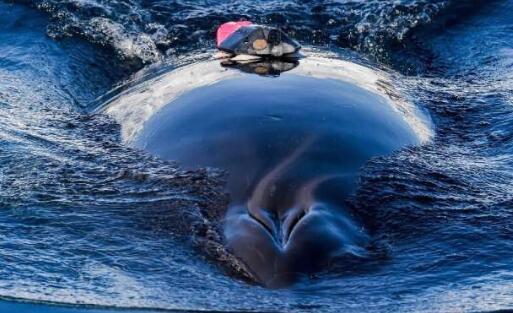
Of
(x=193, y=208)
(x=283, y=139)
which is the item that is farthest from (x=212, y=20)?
(x=193, y=208)

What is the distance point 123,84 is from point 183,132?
3486mm

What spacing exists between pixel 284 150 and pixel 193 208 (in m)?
0.67

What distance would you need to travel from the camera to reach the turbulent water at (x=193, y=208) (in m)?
4.52

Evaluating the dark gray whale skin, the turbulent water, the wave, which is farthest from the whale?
the wave

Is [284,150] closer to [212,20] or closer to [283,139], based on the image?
[283,139]

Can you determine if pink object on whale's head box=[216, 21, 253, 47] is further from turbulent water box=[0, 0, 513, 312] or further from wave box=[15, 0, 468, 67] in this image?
wave box=[15, 0, 468, 67]

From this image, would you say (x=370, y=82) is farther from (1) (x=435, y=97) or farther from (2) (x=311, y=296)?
(2) (x=311, y=296)

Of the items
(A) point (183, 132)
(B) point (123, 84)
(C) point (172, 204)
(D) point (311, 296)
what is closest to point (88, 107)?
(B) point (123, 84)

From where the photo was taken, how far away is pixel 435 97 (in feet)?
29.3

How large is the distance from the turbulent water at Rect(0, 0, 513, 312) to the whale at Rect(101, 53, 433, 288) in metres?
0.11

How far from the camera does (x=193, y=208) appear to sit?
5566mm

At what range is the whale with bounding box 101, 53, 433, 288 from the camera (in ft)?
15.8

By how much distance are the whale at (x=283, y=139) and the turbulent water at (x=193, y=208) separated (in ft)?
0.36

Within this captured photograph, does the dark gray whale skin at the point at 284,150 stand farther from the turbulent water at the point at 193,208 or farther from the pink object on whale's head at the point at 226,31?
the pink object on whale's head at the point at 226,31
